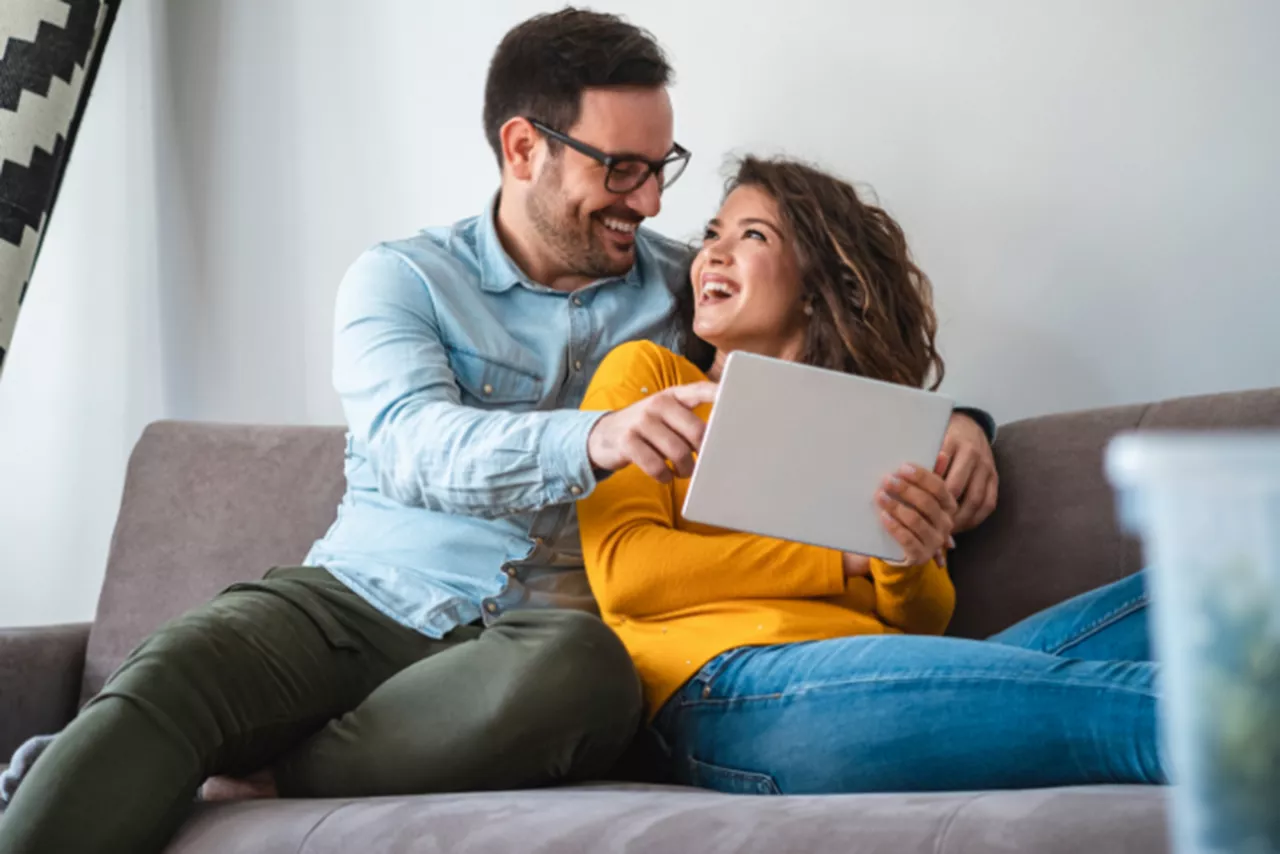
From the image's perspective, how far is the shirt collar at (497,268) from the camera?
1.78m

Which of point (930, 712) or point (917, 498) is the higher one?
point (917, 498)

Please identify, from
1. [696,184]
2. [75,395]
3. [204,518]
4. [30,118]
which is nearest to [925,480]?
[696,184]

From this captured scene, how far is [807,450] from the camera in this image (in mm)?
1244

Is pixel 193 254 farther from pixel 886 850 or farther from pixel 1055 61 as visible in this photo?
pixel 886 850

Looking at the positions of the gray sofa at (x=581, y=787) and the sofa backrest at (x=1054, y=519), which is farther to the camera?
the sofa backrest at (x=1054, y=519)

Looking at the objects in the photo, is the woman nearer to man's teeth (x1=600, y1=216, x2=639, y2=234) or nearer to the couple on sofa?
the couple on sofa

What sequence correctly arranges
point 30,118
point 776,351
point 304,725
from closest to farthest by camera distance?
1. point 304,725
2. point 776,351
3. point 30,118

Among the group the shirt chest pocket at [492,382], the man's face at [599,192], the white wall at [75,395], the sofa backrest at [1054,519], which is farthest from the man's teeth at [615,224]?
the white wall at [75,395]

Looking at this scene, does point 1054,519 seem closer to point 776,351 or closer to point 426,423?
point 776,351

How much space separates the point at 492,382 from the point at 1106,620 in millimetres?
791

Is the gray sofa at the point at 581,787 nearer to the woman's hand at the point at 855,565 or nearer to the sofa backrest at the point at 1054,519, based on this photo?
the sofa backrest at the point at 1054,519

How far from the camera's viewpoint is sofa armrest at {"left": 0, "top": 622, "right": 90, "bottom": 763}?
1.80m

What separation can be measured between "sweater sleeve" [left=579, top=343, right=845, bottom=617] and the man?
0.25ft

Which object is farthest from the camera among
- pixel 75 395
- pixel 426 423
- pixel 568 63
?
pixel 75 395
